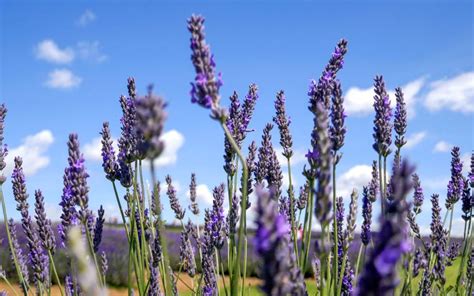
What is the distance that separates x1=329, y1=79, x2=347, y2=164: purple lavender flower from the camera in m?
3.24

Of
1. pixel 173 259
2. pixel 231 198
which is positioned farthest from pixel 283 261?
pixel 173 259

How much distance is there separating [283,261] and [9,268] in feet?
43.9

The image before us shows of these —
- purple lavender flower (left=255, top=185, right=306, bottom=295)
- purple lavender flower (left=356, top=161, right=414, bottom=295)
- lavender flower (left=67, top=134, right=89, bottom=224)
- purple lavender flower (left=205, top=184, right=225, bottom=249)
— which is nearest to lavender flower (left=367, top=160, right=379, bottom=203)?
purple lavender flower (left=205, top=184, right=225, bottom=249)

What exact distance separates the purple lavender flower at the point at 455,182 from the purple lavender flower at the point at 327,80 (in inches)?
93.8

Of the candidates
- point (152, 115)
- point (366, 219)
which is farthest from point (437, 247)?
point (152, 115)

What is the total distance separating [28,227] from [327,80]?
8.06 ft

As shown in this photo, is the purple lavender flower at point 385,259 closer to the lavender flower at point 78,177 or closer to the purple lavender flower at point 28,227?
the lavender flower at point 78,177

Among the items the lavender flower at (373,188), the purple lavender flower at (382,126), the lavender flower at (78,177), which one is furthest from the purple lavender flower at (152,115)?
the lavender flower at (373,188)

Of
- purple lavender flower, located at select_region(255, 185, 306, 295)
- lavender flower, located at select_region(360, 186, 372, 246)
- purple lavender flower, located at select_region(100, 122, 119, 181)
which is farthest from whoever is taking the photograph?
lavender flower, located at select_region(360, 186, 372, 246)

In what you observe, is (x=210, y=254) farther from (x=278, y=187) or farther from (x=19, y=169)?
(x=19, y=169)

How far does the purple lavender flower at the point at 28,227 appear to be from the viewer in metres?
4.16

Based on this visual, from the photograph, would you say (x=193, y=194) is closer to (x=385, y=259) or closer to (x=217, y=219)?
(x=217, y=219)

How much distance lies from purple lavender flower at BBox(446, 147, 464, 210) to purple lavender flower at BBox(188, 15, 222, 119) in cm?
383

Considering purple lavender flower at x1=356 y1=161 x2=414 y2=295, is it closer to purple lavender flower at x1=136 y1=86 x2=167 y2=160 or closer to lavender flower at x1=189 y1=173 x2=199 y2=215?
purple lavender flower at x1=136 y1=86 x2=167 y2=160
